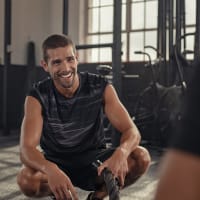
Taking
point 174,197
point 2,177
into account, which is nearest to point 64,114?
point 2,177

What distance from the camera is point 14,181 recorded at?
2.69 metres

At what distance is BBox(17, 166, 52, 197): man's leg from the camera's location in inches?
66.6

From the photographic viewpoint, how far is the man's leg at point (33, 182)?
1.69 metres

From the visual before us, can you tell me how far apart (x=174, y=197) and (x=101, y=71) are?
13.0 ft

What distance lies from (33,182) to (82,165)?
23 centimetres

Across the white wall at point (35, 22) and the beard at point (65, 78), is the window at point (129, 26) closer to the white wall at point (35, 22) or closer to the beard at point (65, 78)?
the white wall at point (35, 22)

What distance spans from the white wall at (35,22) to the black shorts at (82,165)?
14.2ft

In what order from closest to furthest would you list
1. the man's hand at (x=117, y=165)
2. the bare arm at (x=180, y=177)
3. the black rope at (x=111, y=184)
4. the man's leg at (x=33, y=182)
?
the bare arm at (x=180, y=177) → the black rope at (x=111, y=184) → the man's hand at (x=117, y=165) → the man's leg at (x=33, y=182)

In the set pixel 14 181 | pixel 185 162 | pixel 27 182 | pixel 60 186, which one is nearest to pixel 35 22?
pixel 14 181

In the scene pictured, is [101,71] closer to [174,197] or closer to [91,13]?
[91,13]

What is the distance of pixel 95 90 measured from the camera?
5.98ft

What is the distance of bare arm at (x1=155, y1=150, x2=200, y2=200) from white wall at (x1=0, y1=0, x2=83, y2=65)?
574cm

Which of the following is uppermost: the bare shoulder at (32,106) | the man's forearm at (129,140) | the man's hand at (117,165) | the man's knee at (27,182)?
the bare shoulder at (32,106)

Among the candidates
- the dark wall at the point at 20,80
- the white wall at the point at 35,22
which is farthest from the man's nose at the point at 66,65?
the white wall at the point at 35,22
